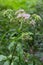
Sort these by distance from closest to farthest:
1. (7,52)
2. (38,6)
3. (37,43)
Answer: (7,52)
(37,43)
(38,6)

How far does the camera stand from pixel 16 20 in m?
2.39

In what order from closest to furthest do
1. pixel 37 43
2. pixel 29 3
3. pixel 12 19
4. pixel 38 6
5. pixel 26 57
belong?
pixel 12 19 → pixel 26 57 → pixel 37 43 → pixel 38 6 → pixel 29 3

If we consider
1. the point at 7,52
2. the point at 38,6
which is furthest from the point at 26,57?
the point at 38,6

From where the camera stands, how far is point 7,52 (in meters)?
2.76

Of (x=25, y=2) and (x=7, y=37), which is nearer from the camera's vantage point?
(x=7, y=37)

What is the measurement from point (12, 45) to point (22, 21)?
22 centimetres

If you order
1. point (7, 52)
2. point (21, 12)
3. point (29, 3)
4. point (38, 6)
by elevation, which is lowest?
point (7, 52)

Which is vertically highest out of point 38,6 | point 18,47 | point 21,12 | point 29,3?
point 29,3

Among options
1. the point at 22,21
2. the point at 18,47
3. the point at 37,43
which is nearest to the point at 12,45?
the point at 18,47

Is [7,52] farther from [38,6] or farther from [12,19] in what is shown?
[38,6]

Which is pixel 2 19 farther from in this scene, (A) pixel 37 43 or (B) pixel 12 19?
(B) pixel 12 19

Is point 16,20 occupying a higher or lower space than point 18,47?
higher

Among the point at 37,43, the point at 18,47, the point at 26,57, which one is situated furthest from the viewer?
the point at 37,43

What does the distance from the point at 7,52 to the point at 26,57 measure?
11.4 inches
